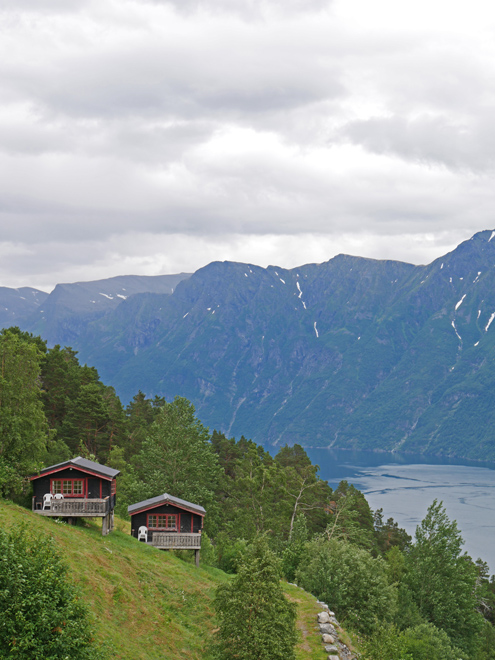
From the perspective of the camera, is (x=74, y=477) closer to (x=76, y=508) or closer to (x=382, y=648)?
(x=76, y=508)

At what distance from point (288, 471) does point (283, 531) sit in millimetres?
10353

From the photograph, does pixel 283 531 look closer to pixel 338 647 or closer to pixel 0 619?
pixel 338 647

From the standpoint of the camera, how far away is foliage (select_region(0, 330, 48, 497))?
144ft

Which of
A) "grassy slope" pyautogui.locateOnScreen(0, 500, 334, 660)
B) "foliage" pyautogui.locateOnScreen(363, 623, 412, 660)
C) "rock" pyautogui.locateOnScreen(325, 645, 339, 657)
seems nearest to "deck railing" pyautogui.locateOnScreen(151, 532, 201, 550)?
"grassy slope" pyautogui.locateOnScreen(0, 500, 334, 660)

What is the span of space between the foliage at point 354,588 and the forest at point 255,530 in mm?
102

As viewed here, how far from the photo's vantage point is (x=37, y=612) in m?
20.6

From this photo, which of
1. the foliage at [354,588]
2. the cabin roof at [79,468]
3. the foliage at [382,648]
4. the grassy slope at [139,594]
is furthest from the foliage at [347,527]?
the cabin roof at [79,468]

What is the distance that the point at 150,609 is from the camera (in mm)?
33625

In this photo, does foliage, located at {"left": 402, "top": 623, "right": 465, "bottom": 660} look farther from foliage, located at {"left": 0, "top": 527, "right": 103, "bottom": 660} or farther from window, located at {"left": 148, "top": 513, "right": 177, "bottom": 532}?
foliage, located at {"left": 0, "top": 527, "right": 103, "bottom": 660}

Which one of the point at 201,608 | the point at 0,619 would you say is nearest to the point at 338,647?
the point at 201,608

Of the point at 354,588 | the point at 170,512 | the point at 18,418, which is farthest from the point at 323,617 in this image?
the point at 18,418

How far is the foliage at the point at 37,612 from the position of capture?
20.0 meters

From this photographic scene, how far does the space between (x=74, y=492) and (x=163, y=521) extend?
8.31 m

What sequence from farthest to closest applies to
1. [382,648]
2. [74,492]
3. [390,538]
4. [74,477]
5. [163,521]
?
[390,538] → [163,521] → [74,477] → [74,492] → [382,648]
